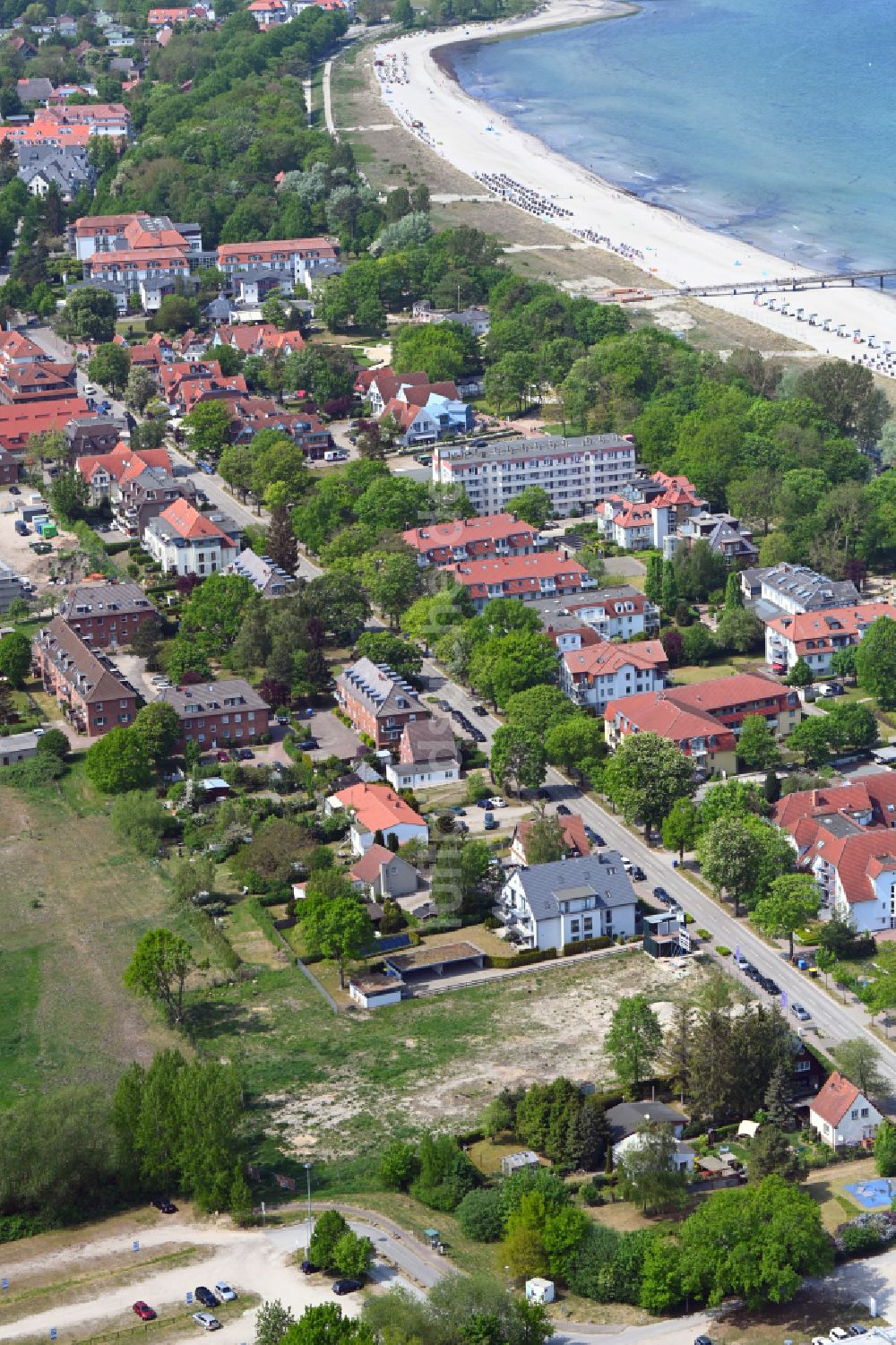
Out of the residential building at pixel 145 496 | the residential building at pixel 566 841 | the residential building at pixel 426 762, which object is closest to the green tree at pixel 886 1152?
the residential building at pixel 566 841

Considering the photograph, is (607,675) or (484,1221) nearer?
(484,1221)

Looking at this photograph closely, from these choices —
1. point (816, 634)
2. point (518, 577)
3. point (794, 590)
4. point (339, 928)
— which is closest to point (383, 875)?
point (339, 928)

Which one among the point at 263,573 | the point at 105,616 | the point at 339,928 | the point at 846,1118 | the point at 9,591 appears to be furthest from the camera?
the point at 9,591

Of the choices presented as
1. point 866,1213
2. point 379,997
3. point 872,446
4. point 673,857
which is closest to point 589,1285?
point 866,1213

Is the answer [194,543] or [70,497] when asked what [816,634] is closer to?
[194,543]

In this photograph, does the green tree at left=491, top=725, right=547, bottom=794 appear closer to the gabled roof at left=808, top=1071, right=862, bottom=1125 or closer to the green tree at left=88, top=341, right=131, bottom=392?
the gabled roof at left=808, top=1071, right=862, bottom=1125

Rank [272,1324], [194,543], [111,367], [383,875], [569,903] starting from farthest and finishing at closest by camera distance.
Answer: [111,367]
[194,543]
[383,875]
[569,903]
[272,1324]

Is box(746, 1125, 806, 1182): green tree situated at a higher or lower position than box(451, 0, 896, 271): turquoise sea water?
lower

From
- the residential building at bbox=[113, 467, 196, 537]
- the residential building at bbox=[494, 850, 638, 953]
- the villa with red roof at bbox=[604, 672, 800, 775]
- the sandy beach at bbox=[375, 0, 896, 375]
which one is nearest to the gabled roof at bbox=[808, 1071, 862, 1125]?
the residential building at bbox=[494, 850, 638, 953]
